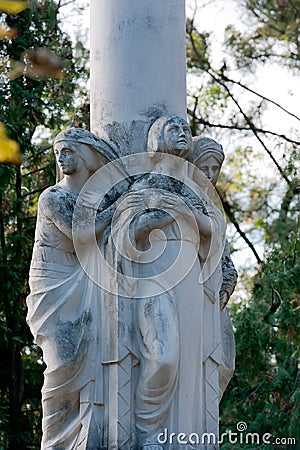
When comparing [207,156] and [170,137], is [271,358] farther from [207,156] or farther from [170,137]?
[170,137]

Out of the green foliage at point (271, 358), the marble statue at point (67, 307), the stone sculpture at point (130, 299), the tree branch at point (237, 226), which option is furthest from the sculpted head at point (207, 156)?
the tree branch at point (237, 226)

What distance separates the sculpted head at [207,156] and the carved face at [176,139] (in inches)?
12.8

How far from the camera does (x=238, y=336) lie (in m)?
15.3

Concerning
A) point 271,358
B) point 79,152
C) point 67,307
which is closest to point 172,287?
point 67,307

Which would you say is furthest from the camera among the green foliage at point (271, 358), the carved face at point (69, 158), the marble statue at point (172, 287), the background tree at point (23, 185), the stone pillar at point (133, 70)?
the background tree at point (23, 185)

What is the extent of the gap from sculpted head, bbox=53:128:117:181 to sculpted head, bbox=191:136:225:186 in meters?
0.66

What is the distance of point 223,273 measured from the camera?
30.1 feet

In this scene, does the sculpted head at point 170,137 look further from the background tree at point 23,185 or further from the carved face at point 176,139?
the background tree at point 23,185

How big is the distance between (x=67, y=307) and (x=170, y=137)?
133 centimetres

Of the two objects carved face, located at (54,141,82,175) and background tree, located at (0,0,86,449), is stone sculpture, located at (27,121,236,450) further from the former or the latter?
background tree, located at (0,0,86,449)

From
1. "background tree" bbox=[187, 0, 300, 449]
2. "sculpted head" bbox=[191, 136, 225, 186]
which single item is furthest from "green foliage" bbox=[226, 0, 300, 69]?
"sculpted head" bbox=[191, 136, 225, 186]

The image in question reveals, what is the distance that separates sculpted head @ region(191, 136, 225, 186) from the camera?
9148 millimetres

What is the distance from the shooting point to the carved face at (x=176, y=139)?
8773mm

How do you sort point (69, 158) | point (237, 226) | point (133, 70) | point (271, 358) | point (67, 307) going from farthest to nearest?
1. point (237, 226)
2. point (271, 358)
3. point (133, 70)
4. point (69, 158)
5. point (67, 307)
